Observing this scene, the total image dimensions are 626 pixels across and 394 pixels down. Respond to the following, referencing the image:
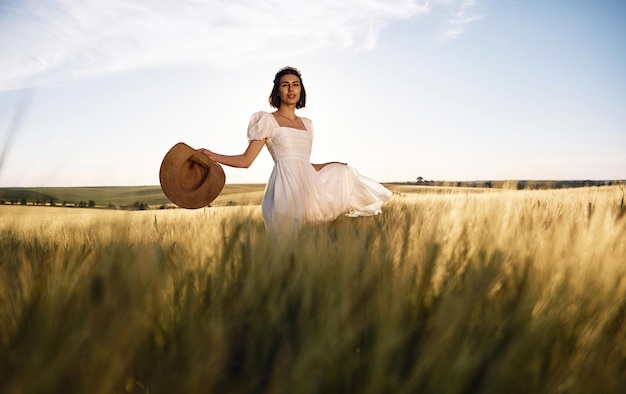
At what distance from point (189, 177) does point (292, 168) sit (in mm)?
1048

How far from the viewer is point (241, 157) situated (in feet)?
14.1

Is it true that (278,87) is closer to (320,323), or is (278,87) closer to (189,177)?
(189,177)

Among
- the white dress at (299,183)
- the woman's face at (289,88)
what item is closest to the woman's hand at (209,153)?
the white dress at (299,183)

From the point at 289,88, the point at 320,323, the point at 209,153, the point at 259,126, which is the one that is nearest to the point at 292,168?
the point at 259,126

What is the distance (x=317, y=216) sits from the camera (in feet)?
15.4

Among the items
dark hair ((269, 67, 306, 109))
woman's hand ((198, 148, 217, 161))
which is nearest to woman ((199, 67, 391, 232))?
dark hair ((269, 67, 306, 109))

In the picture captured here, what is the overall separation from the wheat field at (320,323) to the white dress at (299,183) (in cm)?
289

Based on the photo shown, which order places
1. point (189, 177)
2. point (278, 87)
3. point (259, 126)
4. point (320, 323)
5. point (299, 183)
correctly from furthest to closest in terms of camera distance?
point (278, 87) < point (299, 183) < point (259, 126) < point (189, 177) < point (320, 323)

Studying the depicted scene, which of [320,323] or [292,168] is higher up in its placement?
[292,168]

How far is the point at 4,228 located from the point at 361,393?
9.36 ft

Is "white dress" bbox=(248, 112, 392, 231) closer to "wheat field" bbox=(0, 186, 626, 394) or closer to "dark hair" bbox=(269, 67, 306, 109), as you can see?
"dark hair" bbox=(269, 67, 306, 109)

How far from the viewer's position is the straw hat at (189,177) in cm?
370

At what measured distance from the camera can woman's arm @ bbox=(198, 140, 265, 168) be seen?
4.01 metres

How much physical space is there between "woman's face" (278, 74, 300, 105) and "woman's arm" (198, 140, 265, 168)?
1.48 feet
